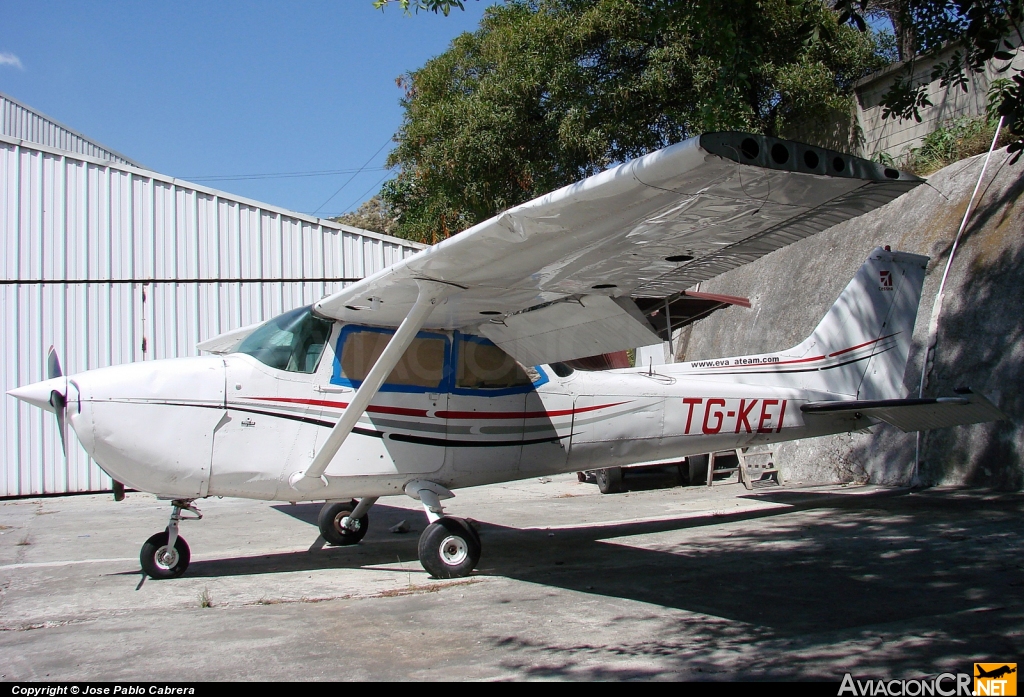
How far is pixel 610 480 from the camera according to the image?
11906 millimetres

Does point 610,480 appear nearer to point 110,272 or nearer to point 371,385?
point 371,385

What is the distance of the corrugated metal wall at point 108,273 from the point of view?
40.2 ft

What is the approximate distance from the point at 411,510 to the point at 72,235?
733cm

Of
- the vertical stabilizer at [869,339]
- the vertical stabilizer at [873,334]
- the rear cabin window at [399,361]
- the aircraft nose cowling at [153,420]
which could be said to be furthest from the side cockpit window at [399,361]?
the vertical stabilizer at [873,334]

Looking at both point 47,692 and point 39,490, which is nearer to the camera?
point 47,692

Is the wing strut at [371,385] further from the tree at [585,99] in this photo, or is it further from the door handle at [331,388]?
the tree at [585,99]

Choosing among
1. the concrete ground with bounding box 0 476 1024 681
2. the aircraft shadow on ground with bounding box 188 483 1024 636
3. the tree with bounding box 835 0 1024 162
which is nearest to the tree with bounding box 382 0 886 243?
the tree with bounding box 835 0 1024 162

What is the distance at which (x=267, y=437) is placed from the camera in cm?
633

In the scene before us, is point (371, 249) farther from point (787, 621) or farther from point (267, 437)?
point (787, 621)

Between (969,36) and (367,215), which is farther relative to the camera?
(367,215)

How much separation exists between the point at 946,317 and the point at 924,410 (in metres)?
4.22

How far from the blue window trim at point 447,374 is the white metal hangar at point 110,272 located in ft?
23.7

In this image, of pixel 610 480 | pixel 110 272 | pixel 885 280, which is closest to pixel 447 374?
pixel 885 280

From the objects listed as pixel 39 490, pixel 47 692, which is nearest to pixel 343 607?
pixel 47 692
